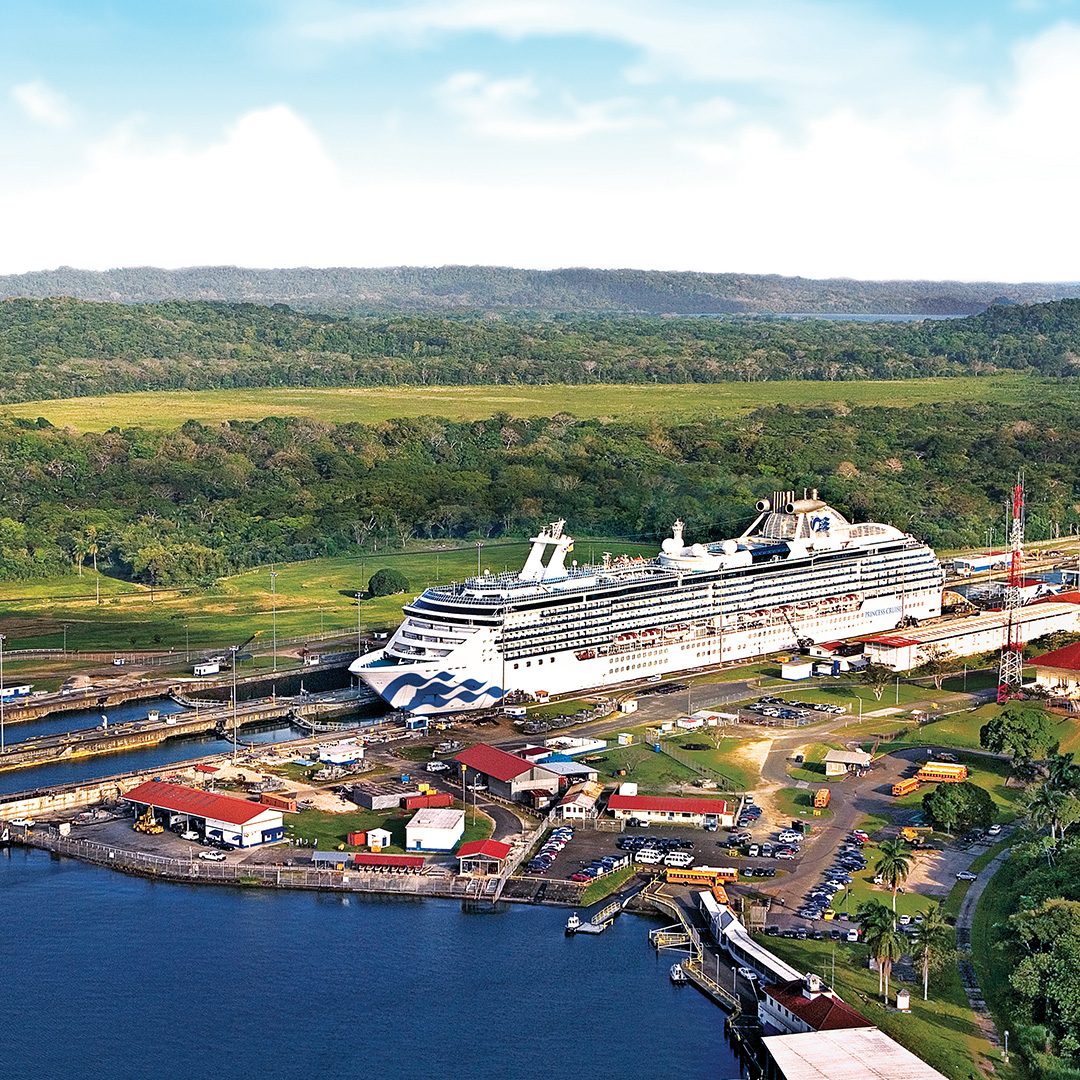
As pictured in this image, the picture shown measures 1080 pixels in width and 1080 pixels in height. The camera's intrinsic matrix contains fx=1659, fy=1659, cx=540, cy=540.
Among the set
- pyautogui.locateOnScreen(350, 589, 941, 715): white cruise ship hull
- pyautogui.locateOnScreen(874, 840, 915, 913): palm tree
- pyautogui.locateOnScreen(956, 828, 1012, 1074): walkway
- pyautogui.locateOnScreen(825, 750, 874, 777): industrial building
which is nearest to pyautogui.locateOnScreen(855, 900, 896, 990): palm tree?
pyautogui.locateOnScreen(956, 828, 1012, 1074): walkway

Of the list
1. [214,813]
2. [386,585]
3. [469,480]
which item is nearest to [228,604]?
[386,585]

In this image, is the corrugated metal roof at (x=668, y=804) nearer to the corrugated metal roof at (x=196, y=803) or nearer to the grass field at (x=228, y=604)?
the corrugated metal roof at (x=196, y=803)

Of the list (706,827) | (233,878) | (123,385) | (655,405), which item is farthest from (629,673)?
(123,385)

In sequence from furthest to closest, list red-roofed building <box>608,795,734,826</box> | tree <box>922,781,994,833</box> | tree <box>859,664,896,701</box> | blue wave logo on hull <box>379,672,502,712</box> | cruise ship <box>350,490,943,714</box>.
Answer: tree <box>859,664,896,701</box>
cruise ship <box>350,490,943,714</box>
blue wave logo on hull <box>379,672,502,712</box>
red-roofed building <box>608,795,734,826</box>
tree <box>922,781,994,833</box>

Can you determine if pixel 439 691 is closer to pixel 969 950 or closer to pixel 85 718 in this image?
pixel 85 718

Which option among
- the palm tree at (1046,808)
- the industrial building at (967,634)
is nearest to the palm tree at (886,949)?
the palm tree at (1046,808)

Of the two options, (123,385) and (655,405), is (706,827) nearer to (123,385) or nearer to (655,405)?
(655,405)

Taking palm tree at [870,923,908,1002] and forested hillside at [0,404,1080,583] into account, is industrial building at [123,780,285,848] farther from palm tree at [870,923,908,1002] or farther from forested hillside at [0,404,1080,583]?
forested hillside at [0,404,1080,583]
